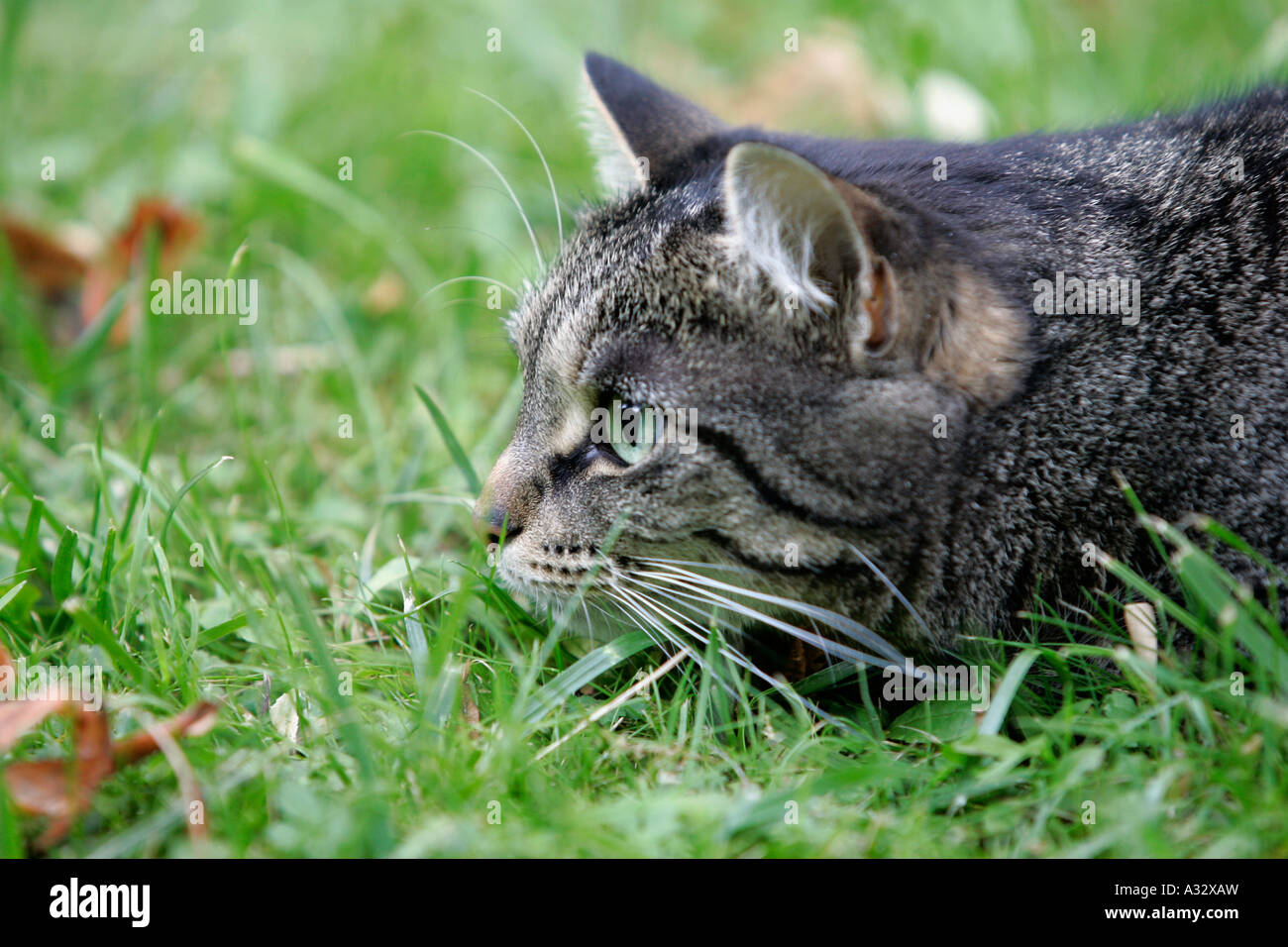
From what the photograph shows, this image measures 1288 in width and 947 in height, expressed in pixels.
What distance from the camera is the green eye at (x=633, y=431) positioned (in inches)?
93.9

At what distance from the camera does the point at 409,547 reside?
3.15m

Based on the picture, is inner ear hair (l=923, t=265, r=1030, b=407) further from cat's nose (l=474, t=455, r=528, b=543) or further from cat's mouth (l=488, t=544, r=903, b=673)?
cat's nose (l=474, t=455, r=528, b=543)

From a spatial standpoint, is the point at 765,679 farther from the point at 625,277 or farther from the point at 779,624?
the point at 625,277

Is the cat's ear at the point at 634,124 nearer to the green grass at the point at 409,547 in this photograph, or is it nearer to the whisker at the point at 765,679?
the green grass at the point at 409,547

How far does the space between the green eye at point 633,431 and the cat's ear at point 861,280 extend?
0.39 meters

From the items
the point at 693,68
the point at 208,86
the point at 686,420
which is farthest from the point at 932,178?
the point at 208,86

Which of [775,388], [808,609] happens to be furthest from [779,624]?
[775,388]

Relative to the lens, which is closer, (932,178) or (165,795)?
(165,795)

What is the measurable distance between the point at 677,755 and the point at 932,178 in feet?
4.81

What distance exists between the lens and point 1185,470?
2.29 metres

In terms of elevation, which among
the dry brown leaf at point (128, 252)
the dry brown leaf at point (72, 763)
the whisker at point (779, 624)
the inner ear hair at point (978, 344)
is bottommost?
the dry brown leaf at point (72, 763)

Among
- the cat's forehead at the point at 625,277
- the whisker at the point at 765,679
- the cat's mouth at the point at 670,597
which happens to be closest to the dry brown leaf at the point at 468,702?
the cat's mouth at the point at 670,597

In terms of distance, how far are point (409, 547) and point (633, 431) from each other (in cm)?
103
